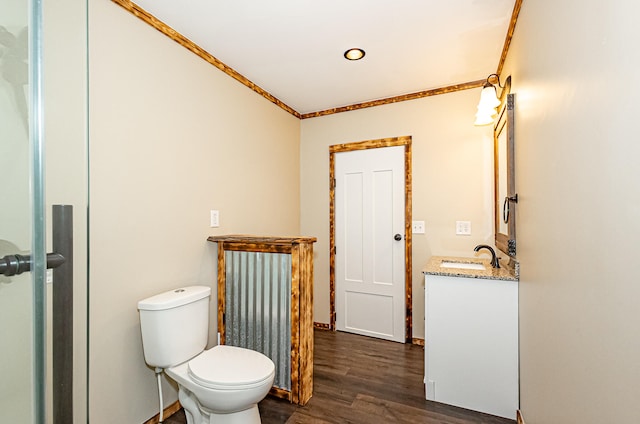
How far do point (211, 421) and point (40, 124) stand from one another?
1.62 m

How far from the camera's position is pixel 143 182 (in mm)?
1772

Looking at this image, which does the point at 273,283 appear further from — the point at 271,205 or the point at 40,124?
the point at 40,124

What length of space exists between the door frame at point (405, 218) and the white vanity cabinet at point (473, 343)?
919 millimetres

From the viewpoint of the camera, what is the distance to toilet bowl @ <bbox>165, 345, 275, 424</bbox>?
4.76 ft

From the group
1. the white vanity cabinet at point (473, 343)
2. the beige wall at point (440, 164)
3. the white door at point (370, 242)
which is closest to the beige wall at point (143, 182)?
the white door at point (370, 242)

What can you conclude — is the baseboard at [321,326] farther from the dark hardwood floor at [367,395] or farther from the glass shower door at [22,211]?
the glass shower door at [22,211]

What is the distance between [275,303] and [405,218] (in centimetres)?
159

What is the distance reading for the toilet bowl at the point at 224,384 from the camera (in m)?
1.45

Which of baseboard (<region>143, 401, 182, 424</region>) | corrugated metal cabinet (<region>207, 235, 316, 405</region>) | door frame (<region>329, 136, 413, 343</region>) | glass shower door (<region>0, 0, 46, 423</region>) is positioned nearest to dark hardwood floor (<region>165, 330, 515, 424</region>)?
baseboard (<region>143, 401, 182, 424</region>)

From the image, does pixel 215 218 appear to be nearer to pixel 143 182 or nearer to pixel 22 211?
A: pixel 143 182

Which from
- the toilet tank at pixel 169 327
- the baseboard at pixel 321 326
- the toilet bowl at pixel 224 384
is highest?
the toilet tank at pixel 169 327

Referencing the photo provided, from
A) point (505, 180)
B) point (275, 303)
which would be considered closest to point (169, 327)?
point (275, 303)

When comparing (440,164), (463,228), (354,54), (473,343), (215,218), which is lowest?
(473,343)

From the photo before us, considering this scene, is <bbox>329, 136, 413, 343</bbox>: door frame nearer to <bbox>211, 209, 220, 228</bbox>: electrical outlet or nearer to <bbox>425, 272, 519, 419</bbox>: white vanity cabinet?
<bbox>425, 272, 519, 419</bbox>: white vanity cabinet
